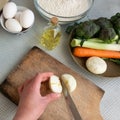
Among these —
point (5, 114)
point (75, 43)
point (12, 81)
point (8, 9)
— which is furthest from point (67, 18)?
point (5, 114)

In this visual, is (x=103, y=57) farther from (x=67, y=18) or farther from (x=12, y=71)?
(x=12, y=71)

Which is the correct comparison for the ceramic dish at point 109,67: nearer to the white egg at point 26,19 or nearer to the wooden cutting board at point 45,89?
the wooden cutting board at point 45,89

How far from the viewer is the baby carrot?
1032 millimetres

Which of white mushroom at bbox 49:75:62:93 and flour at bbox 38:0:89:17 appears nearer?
white mushroom at bbox 49:75:62:93

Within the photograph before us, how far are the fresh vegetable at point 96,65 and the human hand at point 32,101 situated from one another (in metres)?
0.20

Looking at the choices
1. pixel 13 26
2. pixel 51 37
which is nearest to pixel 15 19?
pixel 13 26

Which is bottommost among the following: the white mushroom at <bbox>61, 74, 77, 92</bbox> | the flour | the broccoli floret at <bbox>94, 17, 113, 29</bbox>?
the white mushroom at <bbox>61, 74, 77, 92</bbox>

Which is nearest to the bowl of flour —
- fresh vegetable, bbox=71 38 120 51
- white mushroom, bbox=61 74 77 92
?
fresh vegetable, bbox=71 38 120 51

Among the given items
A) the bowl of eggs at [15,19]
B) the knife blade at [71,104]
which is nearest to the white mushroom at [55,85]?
the knife blade at [71,104]

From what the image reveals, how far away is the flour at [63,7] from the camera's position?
109cm

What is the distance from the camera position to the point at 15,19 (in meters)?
1.04

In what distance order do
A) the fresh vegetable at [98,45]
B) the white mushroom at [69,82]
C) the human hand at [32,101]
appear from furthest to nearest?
the fresh vegetable at [98,45]
the white mushroom at [69,82]
the human hand at [32,101]

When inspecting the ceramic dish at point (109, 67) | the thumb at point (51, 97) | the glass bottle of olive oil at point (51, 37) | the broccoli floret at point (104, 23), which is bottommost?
the ceramic dish at point (109, 67)

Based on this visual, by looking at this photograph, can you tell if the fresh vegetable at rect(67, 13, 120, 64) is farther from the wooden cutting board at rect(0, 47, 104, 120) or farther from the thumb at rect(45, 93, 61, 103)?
the thumb at rect(45, 93, 61, 103)
